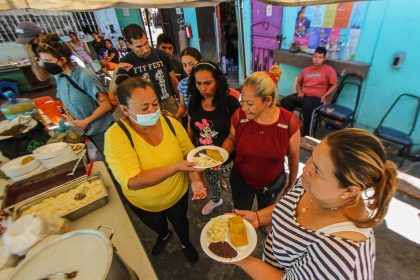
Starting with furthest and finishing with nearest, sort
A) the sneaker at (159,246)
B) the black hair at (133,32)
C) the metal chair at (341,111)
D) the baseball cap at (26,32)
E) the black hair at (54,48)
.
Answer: the metal chair at (341,111) → the baseball cap at (26,32) → the black hair at (133,32) → the sneaker at (159,246) → the black hair at (54,48)

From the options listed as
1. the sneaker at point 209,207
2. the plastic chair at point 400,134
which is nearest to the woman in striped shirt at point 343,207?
the sneaker at point 209,207

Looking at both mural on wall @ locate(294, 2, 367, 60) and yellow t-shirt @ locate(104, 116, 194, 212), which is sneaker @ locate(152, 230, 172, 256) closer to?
yellow t-shirt @ locate(104, 116, 194, 212)

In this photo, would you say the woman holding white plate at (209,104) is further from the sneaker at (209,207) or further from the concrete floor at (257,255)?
the concrete floor at (257,255)

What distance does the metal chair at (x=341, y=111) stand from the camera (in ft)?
13.7

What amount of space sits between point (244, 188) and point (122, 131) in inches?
55.3

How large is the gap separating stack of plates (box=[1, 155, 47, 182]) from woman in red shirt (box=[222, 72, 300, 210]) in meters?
1.86

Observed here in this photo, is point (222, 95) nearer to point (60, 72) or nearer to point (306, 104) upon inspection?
point (60, 72)

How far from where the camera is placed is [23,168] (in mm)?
1926

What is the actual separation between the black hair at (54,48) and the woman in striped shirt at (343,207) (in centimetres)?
287

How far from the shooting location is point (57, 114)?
3955 millimetres

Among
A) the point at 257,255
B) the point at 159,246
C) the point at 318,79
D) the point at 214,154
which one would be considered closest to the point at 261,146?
the point at 214,154

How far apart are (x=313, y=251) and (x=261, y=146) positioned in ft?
3.44

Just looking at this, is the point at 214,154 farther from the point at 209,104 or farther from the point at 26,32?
the point at 26,32

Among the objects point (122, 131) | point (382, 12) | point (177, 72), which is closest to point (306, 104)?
point (382, 12)
